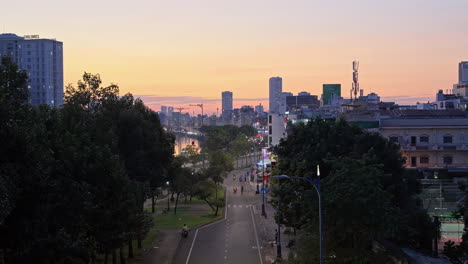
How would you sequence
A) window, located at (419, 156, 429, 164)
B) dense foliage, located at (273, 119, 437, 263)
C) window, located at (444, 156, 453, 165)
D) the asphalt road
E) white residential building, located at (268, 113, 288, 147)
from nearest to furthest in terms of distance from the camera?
dense foliage, located at (273, 119, 437, 263) → the asphalt road → window, located at (444, 156, 453, 165) → window, located at (419, 156, 429, 164) → white residential building, located at (268, 113, 288, 147)

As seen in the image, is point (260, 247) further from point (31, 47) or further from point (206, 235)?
point (31, 47)

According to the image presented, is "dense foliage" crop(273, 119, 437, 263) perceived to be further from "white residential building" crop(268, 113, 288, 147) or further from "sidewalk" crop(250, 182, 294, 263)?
"white residential building" crop(268, 113, 288, 147)

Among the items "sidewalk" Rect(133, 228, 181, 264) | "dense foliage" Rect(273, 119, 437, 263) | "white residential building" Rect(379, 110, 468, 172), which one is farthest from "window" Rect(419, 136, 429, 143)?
"sidewalk" Rect(133, 228, 181, 264)

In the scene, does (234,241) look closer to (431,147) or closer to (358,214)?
(358,214)

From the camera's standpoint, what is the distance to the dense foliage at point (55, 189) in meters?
18.9

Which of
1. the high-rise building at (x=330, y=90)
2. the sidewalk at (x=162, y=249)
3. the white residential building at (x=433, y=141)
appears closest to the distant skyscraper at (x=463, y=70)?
the high-rise building at (x=330, y=90)

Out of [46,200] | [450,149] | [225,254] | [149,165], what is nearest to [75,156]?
[46,200]

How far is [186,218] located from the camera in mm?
58438

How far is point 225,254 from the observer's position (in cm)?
3950

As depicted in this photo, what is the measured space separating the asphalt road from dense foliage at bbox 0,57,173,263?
4.85 metres

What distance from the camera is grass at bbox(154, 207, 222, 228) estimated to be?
2122 inches

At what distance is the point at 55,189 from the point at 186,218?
126 ft

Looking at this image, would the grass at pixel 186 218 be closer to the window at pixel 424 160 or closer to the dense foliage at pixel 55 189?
the dense foliage at pixel 55 189

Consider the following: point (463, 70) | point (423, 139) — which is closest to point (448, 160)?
point (423, 139)
